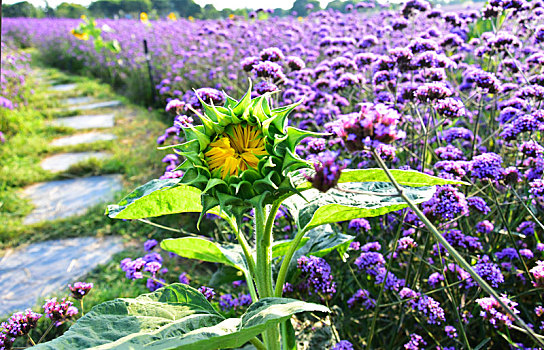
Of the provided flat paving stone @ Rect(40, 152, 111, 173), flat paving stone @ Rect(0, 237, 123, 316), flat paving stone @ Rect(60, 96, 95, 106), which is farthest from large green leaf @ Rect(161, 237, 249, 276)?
flat paving stone @ Rect(60, 96, 95, 106)

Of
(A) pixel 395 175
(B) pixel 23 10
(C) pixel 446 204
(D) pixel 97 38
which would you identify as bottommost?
(C) pixel 446 204

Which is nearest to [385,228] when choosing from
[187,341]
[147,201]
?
[147,201]

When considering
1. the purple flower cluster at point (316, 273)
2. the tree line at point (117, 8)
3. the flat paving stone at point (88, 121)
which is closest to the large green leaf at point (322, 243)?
the purple flower cluster at point (316, 273)

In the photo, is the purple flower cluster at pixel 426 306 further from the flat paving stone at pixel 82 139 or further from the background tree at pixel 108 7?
the background tree at pixel 108 7

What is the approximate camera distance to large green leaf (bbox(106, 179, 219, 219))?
1.23m

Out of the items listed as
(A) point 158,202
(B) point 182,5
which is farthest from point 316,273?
(B) point 182,5

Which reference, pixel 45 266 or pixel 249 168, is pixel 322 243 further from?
pixel 45 266

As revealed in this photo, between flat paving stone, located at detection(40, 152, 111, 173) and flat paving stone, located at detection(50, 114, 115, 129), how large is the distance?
3.58ft

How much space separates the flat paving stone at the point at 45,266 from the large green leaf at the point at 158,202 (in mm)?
1700

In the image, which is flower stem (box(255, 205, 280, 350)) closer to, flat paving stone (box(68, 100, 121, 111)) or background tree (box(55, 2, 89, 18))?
flat paving stone (box(68, 100, 121, 111))

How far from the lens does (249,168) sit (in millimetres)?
1044

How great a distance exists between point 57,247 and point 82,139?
103 inches

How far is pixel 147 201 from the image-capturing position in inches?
48.2

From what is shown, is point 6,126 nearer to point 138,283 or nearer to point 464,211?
point 138,283
